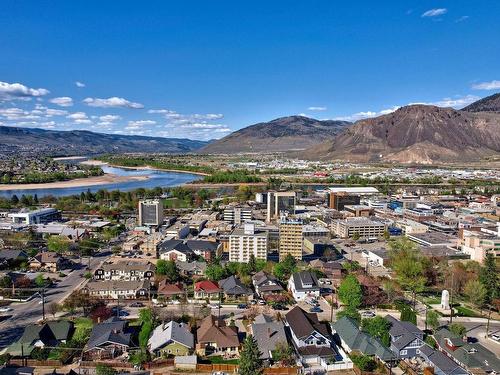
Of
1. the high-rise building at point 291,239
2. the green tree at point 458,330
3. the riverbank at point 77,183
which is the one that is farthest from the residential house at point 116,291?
the riverbank at point 77,183

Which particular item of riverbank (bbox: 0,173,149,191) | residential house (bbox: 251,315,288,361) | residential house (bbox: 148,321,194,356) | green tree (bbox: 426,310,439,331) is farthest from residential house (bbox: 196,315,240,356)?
riverbank (bbox: 0,173,149,191)

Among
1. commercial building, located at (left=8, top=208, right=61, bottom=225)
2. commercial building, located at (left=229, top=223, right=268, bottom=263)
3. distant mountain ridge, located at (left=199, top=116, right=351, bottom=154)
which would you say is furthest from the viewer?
distant mountain ridge, located at (left=199, top=116, right=351, bottom=154)

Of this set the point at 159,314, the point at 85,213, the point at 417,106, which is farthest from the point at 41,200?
the point at 417,106

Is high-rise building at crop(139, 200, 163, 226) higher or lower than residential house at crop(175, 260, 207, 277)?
higher

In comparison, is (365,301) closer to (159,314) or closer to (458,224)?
(159,314)

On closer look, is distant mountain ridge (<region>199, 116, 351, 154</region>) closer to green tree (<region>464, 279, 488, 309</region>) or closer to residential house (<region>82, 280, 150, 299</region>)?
residential house (<region>82, 280, 150, 299</region>)

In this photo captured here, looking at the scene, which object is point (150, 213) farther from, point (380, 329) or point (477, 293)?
point (477, 293)

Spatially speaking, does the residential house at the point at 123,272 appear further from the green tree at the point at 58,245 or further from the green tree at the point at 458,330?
the green tree at the point at 458,330

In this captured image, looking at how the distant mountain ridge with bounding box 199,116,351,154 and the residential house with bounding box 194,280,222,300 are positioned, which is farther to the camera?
the distant mountain ridge with bounding box 199,116,351,154

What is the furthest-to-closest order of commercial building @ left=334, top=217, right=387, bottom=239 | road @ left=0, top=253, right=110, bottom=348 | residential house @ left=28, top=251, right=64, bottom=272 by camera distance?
commercial building @ left=334, top=217, right=387, bottom=239, residential house @ left=28, top=251, right=64, bottom=272, road @ left=0, top=253, right=110, bottom=348
